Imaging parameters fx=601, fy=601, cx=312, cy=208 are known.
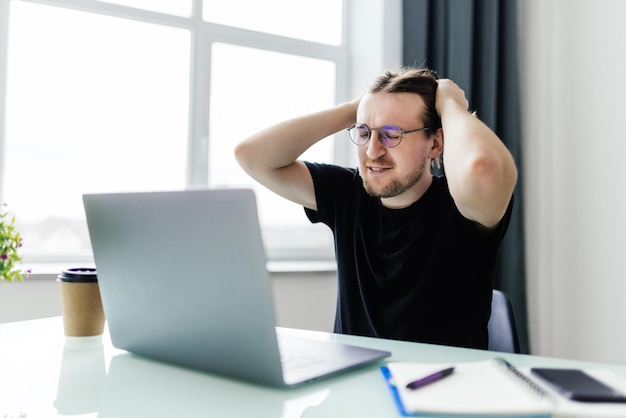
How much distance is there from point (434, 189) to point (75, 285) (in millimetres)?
902

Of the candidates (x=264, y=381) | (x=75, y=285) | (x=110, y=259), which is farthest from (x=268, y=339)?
(x=75, y=285)

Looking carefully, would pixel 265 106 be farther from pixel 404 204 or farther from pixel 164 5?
pixel 404 204

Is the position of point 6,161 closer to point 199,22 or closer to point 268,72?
point 199,22

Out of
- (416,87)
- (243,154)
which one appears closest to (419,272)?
(416,87)

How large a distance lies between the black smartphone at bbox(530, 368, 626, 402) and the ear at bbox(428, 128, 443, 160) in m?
0.92

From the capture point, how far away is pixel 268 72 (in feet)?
9.27

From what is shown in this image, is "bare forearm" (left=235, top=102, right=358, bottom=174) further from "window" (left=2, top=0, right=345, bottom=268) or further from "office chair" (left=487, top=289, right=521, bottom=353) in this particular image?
"window" (left=2, top=0, right=345, bottom=268)

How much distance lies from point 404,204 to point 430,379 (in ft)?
2.83

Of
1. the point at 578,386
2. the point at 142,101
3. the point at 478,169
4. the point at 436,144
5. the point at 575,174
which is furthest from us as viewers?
the point at 575,174

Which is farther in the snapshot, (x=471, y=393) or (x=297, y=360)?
(x=297, y=360)

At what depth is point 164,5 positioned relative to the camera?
8.48ft

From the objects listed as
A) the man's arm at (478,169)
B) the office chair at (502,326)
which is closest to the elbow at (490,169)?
the man's arm at (478,169)

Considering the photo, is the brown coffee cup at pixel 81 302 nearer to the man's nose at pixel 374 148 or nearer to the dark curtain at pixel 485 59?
the man's nose at pixel 374 148

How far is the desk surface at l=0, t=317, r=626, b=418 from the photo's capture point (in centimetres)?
65
